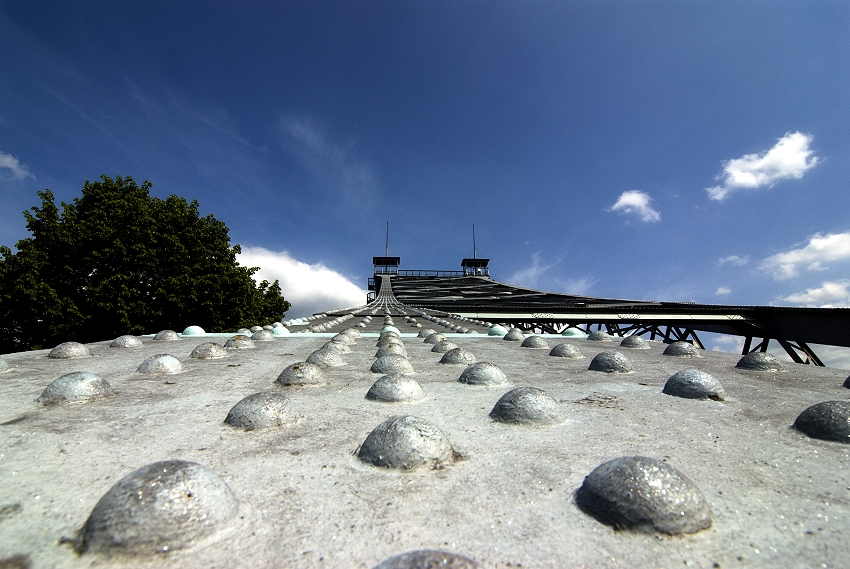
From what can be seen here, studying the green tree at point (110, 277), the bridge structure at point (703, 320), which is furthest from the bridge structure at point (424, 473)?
the green tree at point (110, 277)

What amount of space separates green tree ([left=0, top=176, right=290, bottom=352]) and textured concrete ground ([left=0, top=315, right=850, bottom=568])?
15763mm

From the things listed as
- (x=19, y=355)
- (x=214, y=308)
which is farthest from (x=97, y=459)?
(x=214, y=308)

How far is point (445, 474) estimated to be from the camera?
1.81m

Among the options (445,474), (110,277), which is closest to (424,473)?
(445,474)

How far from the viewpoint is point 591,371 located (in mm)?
4277

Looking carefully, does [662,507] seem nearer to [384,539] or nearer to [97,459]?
[384,539]

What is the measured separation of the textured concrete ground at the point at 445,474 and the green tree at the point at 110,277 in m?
15.8

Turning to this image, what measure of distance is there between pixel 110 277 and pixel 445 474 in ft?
64.3

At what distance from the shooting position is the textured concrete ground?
4.32 ft

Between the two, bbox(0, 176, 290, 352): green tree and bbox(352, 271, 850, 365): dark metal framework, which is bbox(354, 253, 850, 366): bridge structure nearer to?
bbox(352, 271, 850, 365): dark metal framework

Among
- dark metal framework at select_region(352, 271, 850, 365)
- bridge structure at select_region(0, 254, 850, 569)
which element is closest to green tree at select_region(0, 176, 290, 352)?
dark metal framework at select_region(352, 271, 850, 365)

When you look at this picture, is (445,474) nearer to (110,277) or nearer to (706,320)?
(706,320)

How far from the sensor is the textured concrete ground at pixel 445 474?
4.32 ft

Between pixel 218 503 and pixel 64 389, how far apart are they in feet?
7.68
